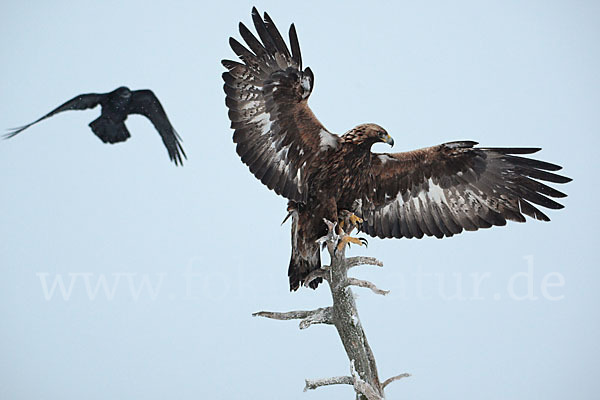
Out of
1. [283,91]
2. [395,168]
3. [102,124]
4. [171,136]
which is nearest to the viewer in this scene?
[283,91]

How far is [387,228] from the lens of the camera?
15.3 ft

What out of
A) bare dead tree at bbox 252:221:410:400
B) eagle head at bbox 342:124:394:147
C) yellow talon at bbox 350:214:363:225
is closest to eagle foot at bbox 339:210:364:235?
yellow talon at bbox 350:214:363:225

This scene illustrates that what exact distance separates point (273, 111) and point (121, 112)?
2668 mm

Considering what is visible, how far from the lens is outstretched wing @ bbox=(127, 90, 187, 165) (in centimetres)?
637

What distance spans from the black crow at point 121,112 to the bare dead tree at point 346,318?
2818mm

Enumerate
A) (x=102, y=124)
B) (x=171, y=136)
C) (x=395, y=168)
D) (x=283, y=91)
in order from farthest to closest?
(x=171, y=136) → (x=102, y=124) → (x=395, y=168) → (x=283, y=91)

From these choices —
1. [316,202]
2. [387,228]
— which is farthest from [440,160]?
[316,202]

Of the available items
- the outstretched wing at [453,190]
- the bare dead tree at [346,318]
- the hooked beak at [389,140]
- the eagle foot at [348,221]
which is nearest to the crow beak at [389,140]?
the hooked beak at [389,140]

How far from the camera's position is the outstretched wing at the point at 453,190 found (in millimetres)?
4395

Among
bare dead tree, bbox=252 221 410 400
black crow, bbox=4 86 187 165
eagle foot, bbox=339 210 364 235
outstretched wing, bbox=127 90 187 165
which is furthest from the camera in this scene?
outstretched wing, bbox=127 90 187 165

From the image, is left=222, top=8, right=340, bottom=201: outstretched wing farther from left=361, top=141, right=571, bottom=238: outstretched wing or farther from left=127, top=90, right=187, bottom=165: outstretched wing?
left=127, top=90, right=187, bottom=165: outstretched wing

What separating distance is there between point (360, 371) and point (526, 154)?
1.96 m

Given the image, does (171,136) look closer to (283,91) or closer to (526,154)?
(283,91)

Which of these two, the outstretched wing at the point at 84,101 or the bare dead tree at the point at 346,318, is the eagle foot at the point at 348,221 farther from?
the outstretched wing at the point at 84,101
